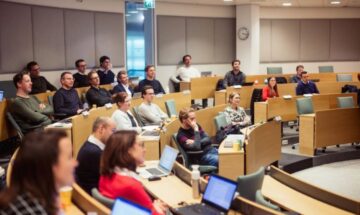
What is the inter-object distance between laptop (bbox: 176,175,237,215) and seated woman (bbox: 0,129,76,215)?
5.73ft

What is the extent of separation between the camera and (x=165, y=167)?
4.73 metres

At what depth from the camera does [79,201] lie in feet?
11.3

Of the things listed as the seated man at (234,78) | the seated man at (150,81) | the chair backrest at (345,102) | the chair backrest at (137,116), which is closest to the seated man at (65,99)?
the chair backrest at (137,116)

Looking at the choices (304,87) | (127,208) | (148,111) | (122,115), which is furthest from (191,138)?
(304,87)

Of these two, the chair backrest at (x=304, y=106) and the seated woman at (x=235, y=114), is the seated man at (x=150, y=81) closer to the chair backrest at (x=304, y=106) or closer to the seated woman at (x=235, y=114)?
the seated woman at (x=235, y=114)

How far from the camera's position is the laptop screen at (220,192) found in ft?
11.2

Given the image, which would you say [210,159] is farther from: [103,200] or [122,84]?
[122,84]

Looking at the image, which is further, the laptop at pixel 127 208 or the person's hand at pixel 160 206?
the person's hand at pixel 160 206

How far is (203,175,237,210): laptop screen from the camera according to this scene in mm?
3418

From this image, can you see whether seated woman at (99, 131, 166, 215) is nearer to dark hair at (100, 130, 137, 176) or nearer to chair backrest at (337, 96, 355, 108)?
dark hair at (100, 130, 137, 176)

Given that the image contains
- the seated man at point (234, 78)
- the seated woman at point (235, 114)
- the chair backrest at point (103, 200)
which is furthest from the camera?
the seated man at point (234, 78)

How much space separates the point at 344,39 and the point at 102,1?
8856mm

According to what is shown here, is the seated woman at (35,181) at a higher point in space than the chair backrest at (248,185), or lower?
higher

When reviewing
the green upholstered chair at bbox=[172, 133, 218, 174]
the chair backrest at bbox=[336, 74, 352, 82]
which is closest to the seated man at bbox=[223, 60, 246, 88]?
the chair backrest at bbox=[336, 74, 352, 82]
